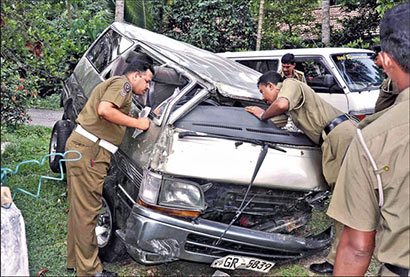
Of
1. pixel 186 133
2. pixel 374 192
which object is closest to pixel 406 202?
pixel 374 192

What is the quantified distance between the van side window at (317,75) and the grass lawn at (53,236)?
2.93m

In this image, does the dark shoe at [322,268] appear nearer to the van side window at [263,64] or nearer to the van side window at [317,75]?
the van side window at [317,75]

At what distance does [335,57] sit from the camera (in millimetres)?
6969

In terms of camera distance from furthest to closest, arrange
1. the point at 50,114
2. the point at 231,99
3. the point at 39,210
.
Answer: the point at 50,114 → the point at 39,210 → the point at 231,99

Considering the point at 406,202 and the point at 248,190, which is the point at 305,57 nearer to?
the point at 248,190

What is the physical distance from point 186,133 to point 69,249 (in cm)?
136

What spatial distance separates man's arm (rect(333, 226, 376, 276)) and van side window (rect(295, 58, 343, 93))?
17.4ft

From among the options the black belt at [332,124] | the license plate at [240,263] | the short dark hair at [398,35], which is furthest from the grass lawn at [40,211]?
the short dark hair at [398,35]

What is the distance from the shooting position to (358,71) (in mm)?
6926

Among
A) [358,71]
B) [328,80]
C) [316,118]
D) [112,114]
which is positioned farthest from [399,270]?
[358,71]

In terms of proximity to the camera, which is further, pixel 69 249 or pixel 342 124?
pixel 342 124

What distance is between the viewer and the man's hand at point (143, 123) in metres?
3.08

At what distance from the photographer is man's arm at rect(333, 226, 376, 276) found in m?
1.68

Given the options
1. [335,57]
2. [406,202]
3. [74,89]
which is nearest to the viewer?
[406,202]
